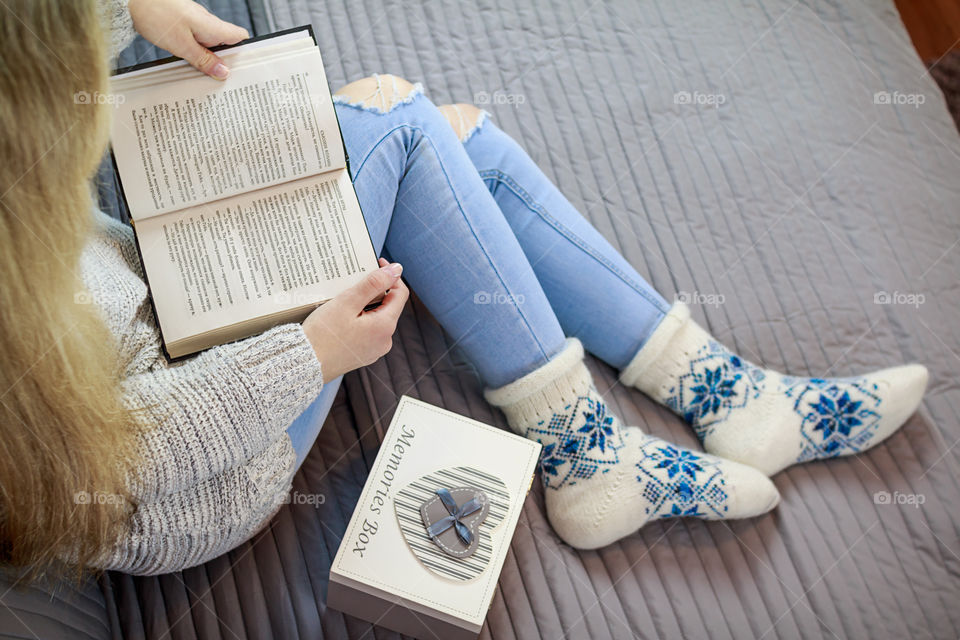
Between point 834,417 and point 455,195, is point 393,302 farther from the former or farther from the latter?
point 834,417

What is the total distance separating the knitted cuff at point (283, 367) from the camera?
56 centimetres

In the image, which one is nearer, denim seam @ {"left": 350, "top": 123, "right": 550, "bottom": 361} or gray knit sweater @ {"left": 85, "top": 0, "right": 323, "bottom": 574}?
gray knit sweater @ {"left": 85, "top": 0, "right": 323, "bottom": 574}

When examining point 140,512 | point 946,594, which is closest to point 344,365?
point 140,512

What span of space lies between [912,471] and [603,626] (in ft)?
1.47

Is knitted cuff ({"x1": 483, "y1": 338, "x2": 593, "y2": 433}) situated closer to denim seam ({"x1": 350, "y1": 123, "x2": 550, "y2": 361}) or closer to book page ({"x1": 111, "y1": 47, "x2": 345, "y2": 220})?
denim seam ({"x1": 350, "y1": 123, "x2": 550, "y2": 361})

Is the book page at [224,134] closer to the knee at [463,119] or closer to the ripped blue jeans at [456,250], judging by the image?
the ripped blue jeans at [456,250]

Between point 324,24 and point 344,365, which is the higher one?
point 324,24

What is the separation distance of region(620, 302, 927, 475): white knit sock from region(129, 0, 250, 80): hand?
1.82 ft

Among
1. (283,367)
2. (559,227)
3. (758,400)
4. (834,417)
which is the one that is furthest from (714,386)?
(283,367)

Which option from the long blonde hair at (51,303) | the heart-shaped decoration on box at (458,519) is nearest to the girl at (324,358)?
the long blonde hair at (51,303)

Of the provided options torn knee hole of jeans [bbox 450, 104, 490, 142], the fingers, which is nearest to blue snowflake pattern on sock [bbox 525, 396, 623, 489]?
the fingers

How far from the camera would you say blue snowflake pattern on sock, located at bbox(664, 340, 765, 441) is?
815 mm

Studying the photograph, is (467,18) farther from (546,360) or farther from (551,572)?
(551,572)

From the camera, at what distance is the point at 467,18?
106 centimetres
